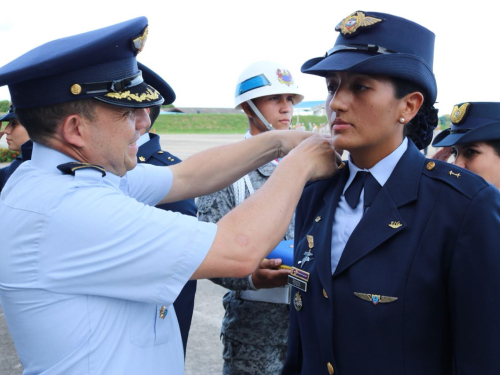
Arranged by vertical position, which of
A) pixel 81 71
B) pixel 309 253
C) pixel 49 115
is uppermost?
pixel 81 71

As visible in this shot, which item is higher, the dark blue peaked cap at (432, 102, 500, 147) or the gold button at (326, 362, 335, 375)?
the dark blue peaked cap at (432, 102, 500, 147)

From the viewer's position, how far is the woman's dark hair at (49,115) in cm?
151

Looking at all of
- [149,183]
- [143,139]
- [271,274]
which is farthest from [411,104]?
[143,139]

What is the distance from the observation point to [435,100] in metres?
1.78

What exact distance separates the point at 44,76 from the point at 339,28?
1.06m

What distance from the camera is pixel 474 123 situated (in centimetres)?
286

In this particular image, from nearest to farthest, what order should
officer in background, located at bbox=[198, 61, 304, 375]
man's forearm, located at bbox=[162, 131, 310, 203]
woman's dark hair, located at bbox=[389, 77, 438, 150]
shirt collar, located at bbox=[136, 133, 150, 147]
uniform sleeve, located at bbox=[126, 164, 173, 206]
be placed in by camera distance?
woman's dark hair, located at bbox=[389, 77, 438, 150] → uniform sleeve, located at bbox=[126, 164, 173, 206] → man's forearm, located at bbox=[162, 131, 310, 203] → officer in background, located at bbox=[198, 61, 304, 375] → shirt collar, located at bbox=[136, 133, 150, 147]

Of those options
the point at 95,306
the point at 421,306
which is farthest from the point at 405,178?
the point at 95,306

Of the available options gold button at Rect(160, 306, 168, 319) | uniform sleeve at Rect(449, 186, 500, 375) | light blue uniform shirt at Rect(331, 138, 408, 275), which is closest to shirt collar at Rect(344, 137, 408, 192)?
light blue uniform shirt at Rect(331, 138, 408, 275)

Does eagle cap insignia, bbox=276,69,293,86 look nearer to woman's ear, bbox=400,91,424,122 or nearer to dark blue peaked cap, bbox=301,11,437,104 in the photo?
dark blue peaked cap, bbox=301,11,437,104

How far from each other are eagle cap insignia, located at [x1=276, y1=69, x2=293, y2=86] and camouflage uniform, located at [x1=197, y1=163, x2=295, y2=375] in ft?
2.72

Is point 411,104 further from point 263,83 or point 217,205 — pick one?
point 263,83

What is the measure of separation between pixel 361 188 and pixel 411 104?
36 cm

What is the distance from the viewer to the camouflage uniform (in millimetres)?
2768
